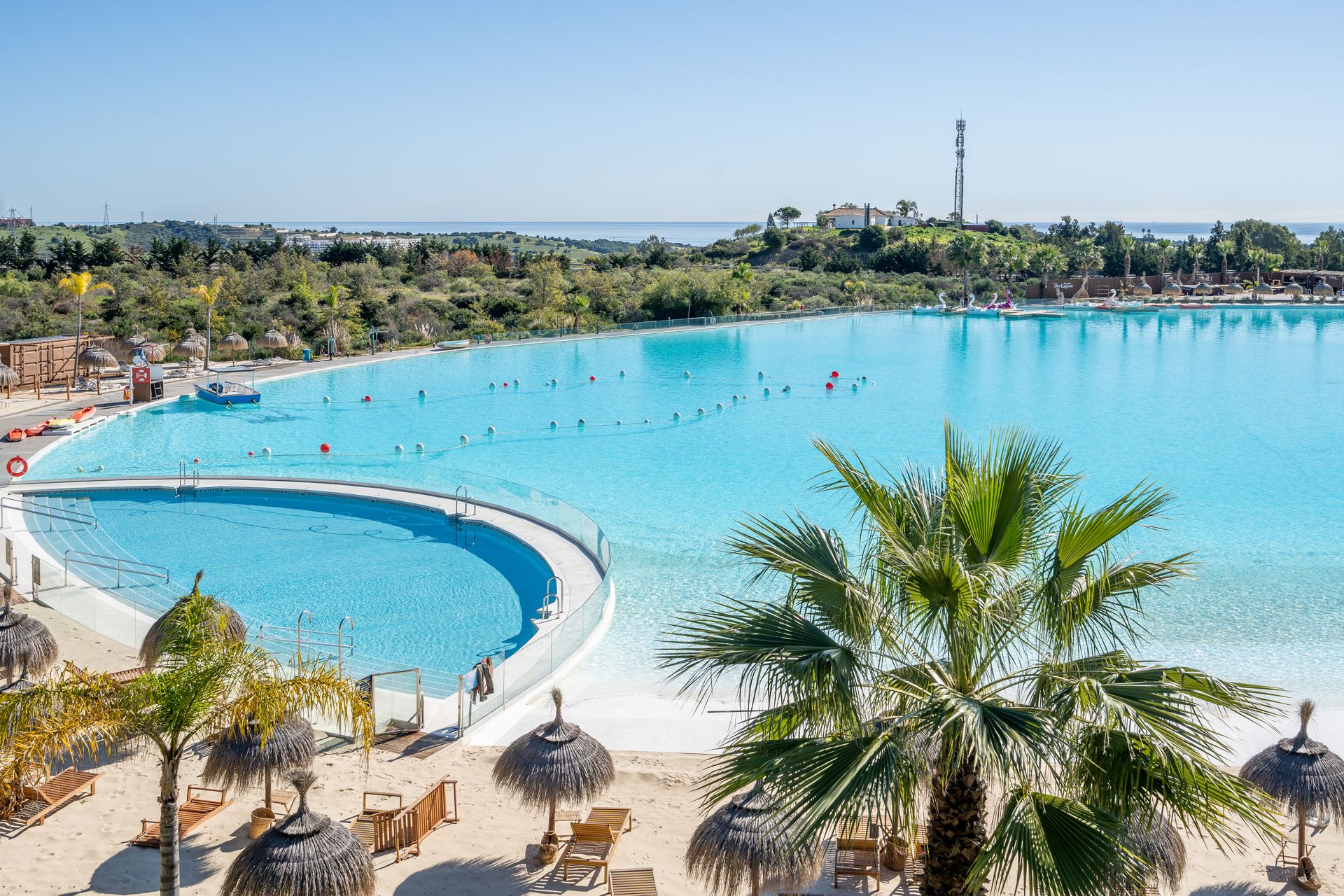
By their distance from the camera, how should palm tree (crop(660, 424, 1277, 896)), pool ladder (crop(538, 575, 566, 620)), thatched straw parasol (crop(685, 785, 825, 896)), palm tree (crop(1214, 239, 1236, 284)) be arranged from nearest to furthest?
palm tree (crop(660, 424, 1277, 896)), thatched straw parasol (crop(685, 785, 825, 896)), pool ladder (crop(538, 575, 566, 620)), palm tree (crop(1214, 239, 1236, 284))

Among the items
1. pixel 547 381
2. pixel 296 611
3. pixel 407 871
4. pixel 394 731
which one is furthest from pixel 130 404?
pixel 407 871

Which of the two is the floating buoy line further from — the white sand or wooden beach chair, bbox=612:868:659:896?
wooden beach chair, bbox=612:868:659:896

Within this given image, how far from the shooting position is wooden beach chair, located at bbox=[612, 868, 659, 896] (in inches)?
359

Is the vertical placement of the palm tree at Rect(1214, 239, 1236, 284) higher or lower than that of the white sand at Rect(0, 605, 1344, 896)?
higher

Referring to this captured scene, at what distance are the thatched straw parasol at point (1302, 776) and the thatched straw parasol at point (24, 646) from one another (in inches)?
484

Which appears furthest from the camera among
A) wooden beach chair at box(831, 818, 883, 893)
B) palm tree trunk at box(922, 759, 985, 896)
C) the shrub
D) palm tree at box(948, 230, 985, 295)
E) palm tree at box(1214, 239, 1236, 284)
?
the shrub

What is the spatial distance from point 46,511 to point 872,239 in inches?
3226

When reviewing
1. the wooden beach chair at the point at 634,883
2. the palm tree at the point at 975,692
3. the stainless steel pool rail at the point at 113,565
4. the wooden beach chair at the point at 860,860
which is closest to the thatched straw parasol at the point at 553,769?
the wooden beach chair at the point at 634,883

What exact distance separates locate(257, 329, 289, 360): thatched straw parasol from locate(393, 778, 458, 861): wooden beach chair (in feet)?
109

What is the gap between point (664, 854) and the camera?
32.7 feet

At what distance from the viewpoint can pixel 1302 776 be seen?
369 inches

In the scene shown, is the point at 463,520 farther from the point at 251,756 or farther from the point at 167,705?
the point at 167,705

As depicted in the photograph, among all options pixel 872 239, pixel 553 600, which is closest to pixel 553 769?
pixel 553 600

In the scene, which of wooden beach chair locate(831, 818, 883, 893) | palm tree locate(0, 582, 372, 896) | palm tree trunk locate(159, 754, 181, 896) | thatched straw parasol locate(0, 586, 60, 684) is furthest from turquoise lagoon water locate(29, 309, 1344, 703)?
palm tree trunk locate(159, 754, 181, 896)
